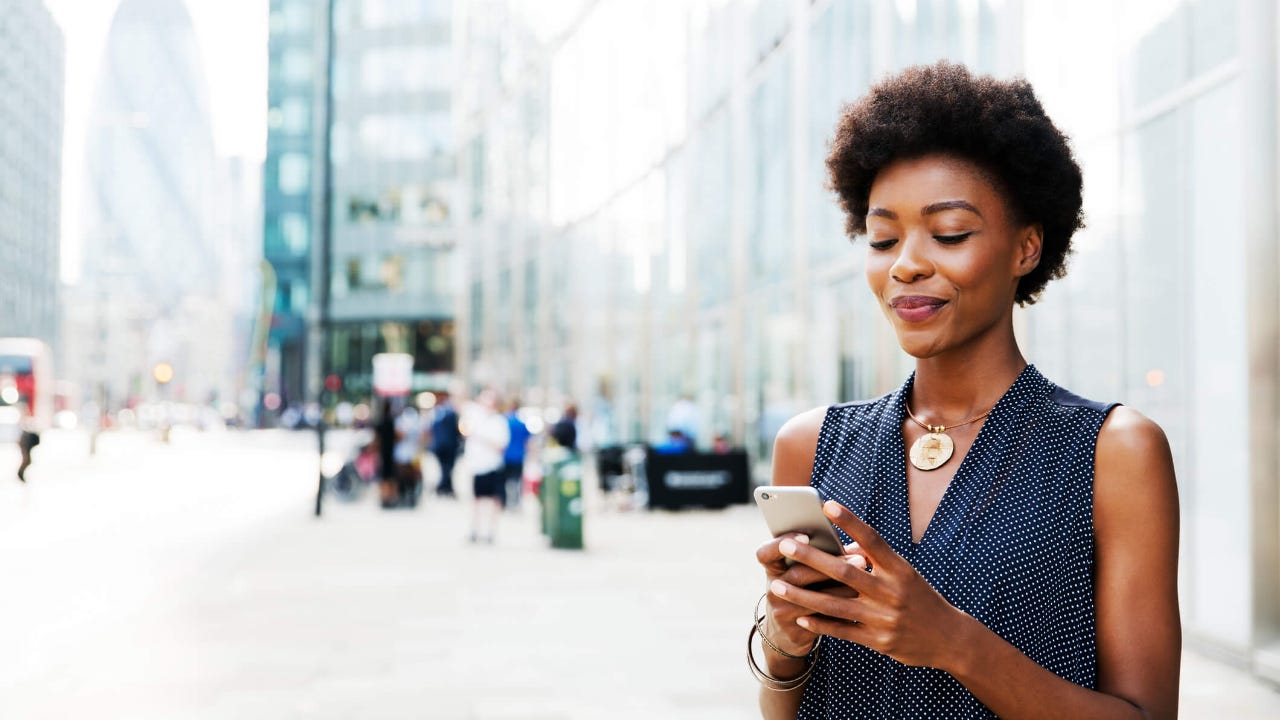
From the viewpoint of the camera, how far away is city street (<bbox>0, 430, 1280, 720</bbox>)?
22.1 feet

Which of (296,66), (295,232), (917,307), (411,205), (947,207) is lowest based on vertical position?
(917,307)

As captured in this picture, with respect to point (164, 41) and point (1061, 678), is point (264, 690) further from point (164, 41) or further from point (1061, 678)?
point (164, 41)

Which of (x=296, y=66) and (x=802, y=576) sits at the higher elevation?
(x=296, y=66)

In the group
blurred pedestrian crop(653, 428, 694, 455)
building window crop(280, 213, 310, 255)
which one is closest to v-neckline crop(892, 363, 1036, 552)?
blurred pedestrian crop(653, 428, 694, 455)

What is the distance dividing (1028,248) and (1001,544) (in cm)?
47

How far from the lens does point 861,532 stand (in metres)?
1.44

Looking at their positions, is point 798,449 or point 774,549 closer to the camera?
point 774,549

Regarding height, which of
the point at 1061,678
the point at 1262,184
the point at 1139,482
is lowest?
the point at 1061,678

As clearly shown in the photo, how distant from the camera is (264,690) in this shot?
6.92 meters

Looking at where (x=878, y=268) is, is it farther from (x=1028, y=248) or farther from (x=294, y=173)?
(x=294, y=173)

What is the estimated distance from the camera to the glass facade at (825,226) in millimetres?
8055

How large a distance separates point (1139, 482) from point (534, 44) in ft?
128

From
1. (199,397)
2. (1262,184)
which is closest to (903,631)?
(1262,184)

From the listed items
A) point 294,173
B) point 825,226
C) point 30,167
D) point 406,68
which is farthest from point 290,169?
point 825,226
